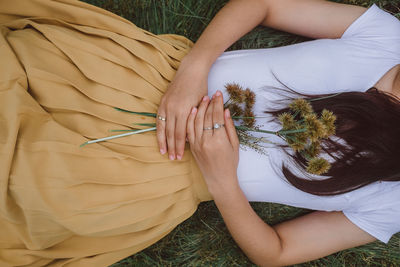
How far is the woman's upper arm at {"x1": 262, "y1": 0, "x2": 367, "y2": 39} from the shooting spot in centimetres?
107

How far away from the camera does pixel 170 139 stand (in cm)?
92

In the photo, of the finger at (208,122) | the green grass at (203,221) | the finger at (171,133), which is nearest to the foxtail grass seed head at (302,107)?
the finger at (208,122)

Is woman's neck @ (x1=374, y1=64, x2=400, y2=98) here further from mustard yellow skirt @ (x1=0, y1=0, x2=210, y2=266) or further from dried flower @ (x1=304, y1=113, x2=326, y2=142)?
mustard yellow skirt @ (x1=0, y1=0, x2=210, y2=266)

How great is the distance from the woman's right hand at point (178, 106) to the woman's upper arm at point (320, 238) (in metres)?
0.57

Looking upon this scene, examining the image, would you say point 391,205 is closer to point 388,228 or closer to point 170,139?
point 388,228

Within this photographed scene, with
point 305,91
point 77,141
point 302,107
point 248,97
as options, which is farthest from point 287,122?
point 77,141

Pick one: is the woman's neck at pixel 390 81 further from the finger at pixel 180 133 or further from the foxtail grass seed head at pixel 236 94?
the finger at pixel 180 133

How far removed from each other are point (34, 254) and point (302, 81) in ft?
3.57

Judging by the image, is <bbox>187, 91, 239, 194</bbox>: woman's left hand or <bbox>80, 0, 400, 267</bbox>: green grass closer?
<bbox>187, 91, 239, 194</bbox>: woman's left hand

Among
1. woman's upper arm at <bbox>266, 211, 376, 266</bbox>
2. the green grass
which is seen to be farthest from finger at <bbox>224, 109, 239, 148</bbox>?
the green grass

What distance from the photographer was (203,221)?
5.13 ft

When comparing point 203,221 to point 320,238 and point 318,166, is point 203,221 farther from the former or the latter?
point 318,166

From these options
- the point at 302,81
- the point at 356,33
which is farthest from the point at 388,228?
the point at 356,33

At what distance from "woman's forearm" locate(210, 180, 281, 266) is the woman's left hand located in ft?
0.18
